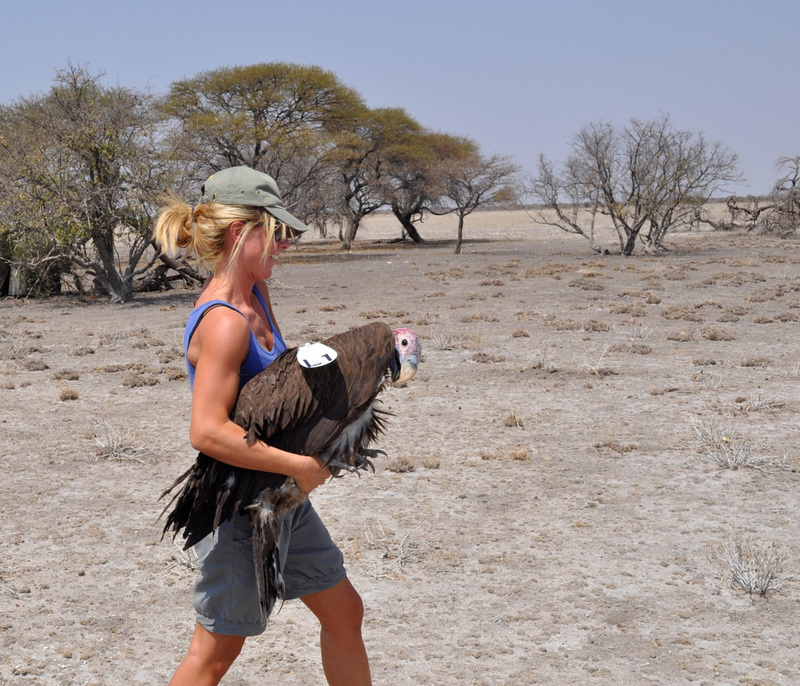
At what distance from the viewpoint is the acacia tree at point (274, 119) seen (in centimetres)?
2916

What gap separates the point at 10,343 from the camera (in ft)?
37.2

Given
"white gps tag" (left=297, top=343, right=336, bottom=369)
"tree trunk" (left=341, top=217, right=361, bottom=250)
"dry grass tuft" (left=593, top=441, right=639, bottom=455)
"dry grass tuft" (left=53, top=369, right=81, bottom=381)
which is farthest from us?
"tree trunk" (left=341, top=217, right=361, bottom=250)

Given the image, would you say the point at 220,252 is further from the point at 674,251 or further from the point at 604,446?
the point at 674,251

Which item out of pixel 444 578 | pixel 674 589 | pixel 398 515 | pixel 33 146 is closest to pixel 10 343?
pixel 33 146

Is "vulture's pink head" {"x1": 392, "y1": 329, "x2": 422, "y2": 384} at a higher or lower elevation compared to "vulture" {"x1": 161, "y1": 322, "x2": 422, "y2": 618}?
higher

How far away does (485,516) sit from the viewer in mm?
4910

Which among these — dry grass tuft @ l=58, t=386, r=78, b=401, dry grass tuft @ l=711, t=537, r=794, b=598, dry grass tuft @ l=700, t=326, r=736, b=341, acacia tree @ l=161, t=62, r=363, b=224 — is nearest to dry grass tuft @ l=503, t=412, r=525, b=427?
dry grass tuft @ l=711, t=537, r=794, b=598

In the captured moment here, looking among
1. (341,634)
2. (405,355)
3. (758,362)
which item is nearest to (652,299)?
(758,362)

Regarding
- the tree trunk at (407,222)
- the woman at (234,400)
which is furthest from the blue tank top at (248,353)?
the tree trunk at (407,222)

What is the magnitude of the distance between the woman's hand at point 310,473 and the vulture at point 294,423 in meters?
0.02

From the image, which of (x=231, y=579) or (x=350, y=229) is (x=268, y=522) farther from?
(x=350, y=229)

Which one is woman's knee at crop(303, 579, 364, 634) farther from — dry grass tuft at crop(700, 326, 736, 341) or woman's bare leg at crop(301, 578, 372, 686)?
dry grass tuft at crop(700, 326, 736, 341)

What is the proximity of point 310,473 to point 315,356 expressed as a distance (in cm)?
32

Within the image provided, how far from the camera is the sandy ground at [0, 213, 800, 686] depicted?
3.37 metres
